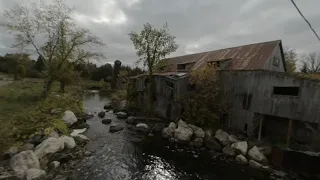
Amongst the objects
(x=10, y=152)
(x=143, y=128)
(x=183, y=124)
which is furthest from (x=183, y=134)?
(x=10, y=152)

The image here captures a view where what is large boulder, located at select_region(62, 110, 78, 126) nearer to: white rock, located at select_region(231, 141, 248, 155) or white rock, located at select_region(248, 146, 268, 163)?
white rock, located at select_region(231, 141, 248, 155)

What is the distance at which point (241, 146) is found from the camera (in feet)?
48.7

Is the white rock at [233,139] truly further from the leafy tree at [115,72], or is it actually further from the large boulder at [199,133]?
the leafy tree at [115,72]

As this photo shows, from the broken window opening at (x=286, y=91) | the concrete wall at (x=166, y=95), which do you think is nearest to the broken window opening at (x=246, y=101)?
the broken window opening at (x=286, y=91)

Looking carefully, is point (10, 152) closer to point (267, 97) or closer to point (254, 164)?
point (254, 164)

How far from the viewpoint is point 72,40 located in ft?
86.6

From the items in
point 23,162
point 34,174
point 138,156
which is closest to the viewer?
point 34,174

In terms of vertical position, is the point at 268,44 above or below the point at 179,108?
above

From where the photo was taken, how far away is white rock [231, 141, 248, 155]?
1452cm

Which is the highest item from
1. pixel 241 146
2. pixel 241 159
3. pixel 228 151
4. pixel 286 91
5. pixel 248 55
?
pixel 248 55

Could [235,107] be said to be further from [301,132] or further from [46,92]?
[46,92]

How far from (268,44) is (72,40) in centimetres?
2332

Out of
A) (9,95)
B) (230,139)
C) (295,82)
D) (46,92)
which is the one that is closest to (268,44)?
(295,82)

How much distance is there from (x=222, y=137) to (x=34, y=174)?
13233mm
